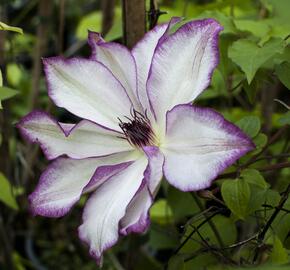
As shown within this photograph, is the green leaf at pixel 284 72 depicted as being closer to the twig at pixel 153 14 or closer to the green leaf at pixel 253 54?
the green leaf at pixel 253 54

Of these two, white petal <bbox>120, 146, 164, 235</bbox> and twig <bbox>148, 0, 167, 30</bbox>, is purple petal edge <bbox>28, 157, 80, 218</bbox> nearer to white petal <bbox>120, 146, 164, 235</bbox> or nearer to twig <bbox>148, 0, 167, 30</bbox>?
white petal <bbox>120, 146, 164, 235</bbox>

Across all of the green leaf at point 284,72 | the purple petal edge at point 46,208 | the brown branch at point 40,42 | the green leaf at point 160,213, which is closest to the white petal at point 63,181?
the purple petal edge at point 46,208

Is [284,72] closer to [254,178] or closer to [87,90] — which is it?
[254,178]

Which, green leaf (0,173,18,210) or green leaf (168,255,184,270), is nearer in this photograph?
green leaf (168,255,184,270)

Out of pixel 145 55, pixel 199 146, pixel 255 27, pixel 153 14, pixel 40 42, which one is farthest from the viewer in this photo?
pixel 40 42

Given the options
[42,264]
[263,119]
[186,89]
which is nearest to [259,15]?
A: [263,119]

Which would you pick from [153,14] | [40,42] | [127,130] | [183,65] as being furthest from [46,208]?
[40,42]

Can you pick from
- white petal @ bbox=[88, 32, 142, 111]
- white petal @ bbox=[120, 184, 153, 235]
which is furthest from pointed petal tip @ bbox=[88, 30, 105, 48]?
white petal @ bbox=[120, 184, 153, 235]
